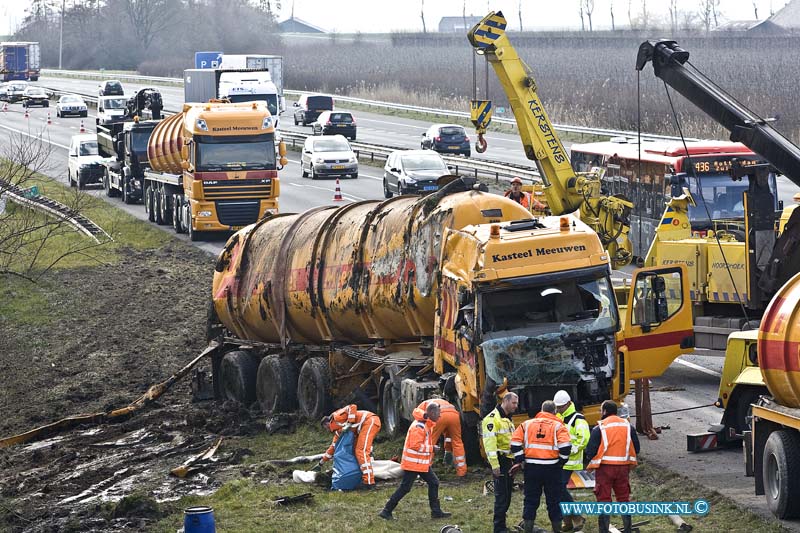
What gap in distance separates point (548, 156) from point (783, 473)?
53.5 feet

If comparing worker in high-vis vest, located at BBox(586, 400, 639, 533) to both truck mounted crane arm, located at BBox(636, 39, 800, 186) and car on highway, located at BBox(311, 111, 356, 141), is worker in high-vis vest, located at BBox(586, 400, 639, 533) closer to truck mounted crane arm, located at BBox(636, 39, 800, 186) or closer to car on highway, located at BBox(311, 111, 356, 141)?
truck mounted crane arm, located at BBox(636, 39, 800, 186)

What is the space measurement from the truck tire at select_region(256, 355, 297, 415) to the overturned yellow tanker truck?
2cm

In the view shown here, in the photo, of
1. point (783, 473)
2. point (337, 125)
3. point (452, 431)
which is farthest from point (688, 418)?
point (337, 125)

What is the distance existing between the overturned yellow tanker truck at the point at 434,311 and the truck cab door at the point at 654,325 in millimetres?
18

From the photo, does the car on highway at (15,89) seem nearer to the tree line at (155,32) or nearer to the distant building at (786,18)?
the tree line at (155,32)

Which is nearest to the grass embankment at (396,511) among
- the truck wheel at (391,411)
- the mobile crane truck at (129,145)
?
the truck wheel at (391,411)

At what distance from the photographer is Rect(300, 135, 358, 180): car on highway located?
162 feet

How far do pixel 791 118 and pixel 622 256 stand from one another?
26130mm

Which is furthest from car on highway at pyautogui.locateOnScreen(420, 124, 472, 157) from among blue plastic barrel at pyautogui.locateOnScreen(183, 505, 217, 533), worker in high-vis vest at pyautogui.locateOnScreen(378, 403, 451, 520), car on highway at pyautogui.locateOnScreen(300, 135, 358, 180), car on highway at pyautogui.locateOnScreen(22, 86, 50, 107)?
blue plastic barrel at pyautogui.locateOnScreen(183, 505, 217, 533)

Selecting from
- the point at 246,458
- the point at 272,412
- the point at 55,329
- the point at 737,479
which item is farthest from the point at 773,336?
the point at 55,329

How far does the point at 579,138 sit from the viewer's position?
57000 millimetres

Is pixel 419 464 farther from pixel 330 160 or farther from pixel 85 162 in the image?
pixel 85 162

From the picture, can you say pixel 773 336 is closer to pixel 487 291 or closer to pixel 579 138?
pixel 487 291

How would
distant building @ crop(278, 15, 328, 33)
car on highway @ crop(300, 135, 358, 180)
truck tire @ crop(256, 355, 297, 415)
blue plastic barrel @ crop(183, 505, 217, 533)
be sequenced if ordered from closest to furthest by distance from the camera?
blue plastic barrel @ crop(183, 505, 217, 533) < truck tire @ crop(256, 355, 297, 415) < car on highway @ crop(300, 135, 358, 180) < distant building @ crop(278, 15, 328, 33)
